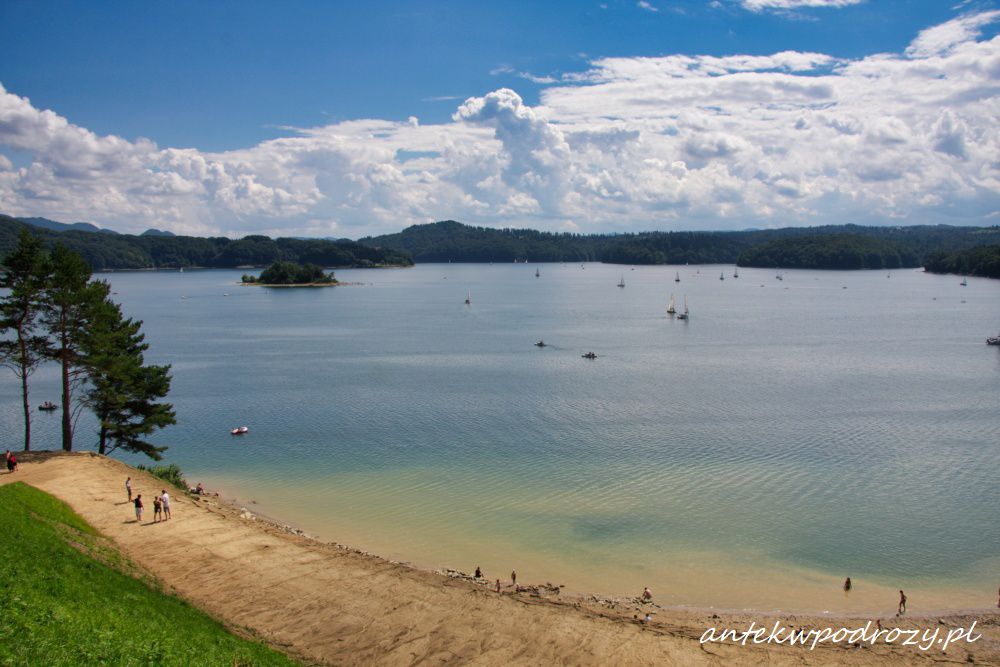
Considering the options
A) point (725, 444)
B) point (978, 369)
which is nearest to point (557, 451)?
point (725, 444)

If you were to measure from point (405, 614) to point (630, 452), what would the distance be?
23.1 metres

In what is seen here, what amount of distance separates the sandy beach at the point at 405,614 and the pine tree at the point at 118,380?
6.31 meters

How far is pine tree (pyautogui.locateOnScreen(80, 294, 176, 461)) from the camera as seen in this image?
105ft

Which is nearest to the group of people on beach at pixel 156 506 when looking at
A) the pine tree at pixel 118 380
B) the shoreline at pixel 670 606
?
the shoreline at pixel 670 606

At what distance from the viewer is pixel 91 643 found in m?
13.8

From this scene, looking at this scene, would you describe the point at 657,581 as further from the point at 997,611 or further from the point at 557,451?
the point at 557,451

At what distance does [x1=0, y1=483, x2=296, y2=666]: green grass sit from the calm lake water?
10.3 meters

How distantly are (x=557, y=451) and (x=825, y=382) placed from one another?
1272 inches

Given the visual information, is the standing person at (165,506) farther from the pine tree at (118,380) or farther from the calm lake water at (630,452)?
the pine tree at (118,380)

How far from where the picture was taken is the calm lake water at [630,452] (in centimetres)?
2712

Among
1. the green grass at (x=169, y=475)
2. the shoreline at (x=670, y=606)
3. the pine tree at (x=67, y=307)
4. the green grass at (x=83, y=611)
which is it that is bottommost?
the shoreline at (x=670, y=606)

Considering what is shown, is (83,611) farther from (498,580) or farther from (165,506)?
(498,580)

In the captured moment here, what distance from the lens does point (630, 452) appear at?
41.5 m

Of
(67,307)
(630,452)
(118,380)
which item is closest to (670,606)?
(630,452)
